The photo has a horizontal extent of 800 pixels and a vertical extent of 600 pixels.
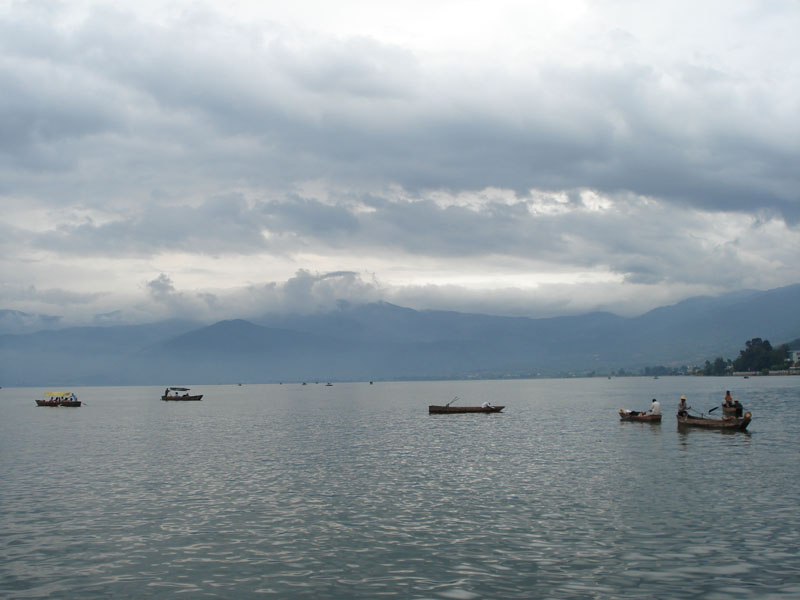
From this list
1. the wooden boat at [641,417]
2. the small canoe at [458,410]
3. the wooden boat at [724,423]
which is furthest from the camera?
the small canoe at [458,410]

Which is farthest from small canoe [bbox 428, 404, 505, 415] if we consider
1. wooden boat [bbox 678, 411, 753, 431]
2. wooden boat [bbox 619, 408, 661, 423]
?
wooden boat [bbox 678, 411, 753, 431]

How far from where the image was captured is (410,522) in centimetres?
3400

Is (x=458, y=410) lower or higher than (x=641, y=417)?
lower

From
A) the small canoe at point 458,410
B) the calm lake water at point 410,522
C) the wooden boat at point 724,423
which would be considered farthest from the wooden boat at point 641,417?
the small canoe at point 458,410

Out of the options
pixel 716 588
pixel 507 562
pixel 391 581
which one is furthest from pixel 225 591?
pixel 716 588

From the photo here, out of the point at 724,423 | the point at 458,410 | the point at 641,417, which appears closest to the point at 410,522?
the point at 724,423

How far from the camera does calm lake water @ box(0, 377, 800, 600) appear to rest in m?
24.7

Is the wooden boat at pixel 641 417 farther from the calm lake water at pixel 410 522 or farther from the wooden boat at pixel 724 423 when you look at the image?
the calm lake water at pixel 410 522

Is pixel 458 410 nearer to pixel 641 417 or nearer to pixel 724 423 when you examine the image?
pixel 641 417

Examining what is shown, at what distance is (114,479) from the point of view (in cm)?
5084

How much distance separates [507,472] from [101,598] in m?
33.1

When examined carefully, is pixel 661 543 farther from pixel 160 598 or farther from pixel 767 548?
pixel 160 598

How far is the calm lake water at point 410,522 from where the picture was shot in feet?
80.9

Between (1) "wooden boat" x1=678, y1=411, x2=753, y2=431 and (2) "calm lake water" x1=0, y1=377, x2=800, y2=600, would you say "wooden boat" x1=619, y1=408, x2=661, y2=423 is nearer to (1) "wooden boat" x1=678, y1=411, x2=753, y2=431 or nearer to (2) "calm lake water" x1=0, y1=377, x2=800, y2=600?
(1) "wooden boat" x1=678, y1=411, x2=753, y2=431
